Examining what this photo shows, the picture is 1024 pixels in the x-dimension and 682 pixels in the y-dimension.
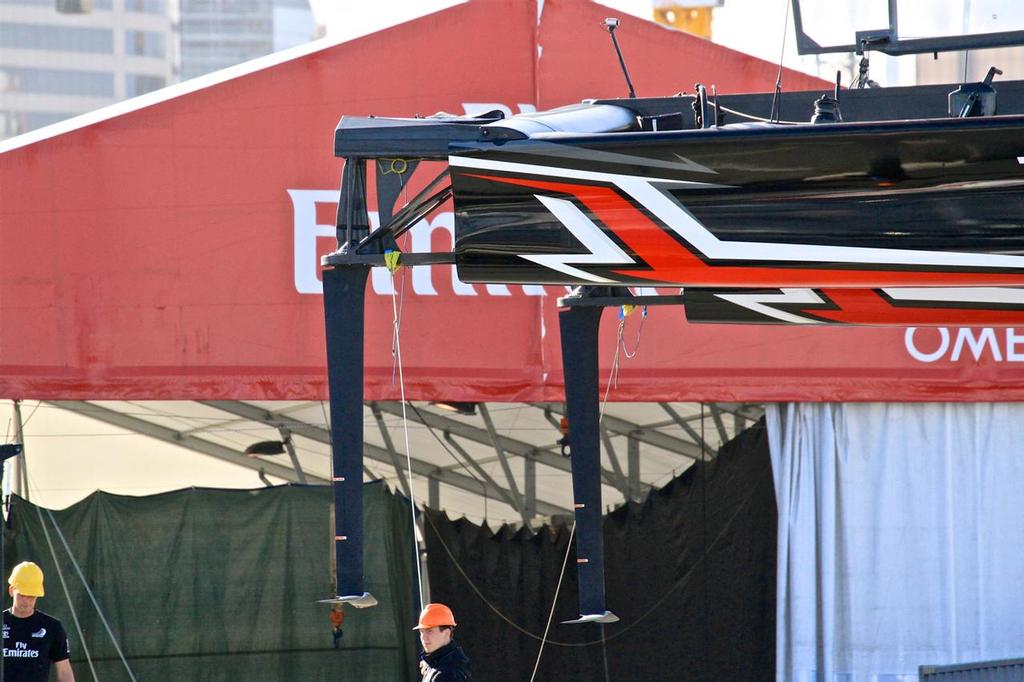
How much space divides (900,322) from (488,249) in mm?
1674

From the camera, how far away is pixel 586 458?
575 cm

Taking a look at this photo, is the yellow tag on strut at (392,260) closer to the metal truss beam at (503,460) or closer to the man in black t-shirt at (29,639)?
the man in black t-shirt at (29,639)

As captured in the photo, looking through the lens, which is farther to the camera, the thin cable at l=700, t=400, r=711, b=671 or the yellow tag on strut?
the thin cable at l=700, t=400, r=711, b=671

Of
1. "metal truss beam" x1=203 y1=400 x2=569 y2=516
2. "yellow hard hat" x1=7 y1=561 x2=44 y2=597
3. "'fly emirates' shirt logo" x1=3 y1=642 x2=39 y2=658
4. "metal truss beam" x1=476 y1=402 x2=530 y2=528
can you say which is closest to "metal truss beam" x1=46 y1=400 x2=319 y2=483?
"metal truss beam" x1=203 y1=400 x2=569 y2=516

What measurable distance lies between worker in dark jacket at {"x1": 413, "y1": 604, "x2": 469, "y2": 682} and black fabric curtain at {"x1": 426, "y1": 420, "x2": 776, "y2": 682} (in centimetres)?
297

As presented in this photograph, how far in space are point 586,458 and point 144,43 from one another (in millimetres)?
95857

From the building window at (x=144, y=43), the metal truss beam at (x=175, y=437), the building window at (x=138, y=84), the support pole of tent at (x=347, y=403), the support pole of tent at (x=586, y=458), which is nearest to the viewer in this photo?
the support pole of tent at (x=347, y=403)

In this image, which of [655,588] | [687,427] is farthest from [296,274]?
[655,588]

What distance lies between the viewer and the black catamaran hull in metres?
4.22

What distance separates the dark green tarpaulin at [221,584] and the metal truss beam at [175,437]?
35.8 inches

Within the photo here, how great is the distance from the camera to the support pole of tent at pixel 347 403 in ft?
15.7

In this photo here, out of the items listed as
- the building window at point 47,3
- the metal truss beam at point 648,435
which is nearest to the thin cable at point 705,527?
the metal truss beam at point 648,435

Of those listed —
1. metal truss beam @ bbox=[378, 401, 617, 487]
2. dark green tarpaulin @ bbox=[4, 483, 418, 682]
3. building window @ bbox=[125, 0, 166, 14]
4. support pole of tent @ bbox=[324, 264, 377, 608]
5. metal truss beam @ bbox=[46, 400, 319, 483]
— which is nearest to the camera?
support pole of tent @ bbox=[324, 264, 377, 608]

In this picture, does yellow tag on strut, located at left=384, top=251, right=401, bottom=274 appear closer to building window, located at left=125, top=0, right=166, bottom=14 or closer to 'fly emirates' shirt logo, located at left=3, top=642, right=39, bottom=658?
'fly emirates' shirt logo, located at left=3, top=642, right=39, bottom=658
